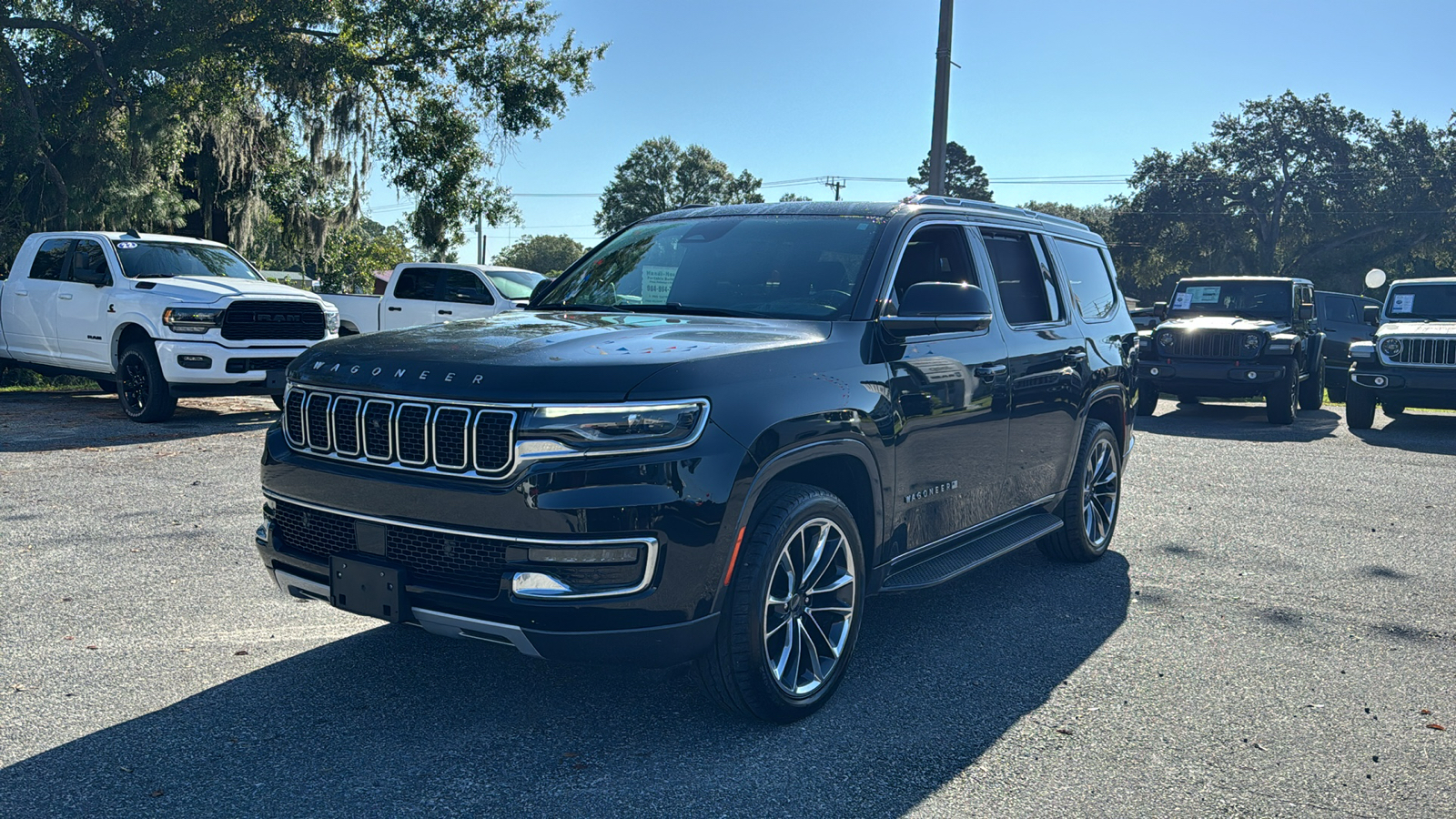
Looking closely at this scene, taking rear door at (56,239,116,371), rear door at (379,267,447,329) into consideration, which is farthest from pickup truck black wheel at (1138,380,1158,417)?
rear door at (56,239,116,371)

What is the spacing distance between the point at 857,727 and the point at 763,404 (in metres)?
1.21

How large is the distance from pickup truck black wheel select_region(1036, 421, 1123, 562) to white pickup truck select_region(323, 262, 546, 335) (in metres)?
11.3

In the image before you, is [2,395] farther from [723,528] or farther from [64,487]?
[723,528]

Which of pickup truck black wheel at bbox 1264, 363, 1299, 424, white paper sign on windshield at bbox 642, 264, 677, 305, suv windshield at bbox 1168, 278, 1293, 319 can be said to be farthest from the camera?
suv windshield at bbox 1168, 278, 1293, 319

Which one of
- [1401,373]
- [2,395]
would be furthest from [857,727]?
[2,395]

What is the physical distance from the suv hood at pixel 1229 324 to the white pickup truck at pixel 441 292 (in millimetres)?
9136

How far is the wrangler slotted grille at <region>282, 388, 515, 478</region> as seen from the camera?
134 inches

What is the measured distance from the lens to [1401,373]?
1372cm

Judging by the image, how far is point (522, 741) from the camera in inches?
147

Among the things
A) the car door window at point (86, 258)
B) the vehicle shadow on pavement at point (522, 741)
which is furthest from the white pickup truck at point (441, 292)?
the vehicle shadow on pavement at point (522, 741)

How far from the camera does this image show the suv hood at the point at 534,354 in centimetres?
340

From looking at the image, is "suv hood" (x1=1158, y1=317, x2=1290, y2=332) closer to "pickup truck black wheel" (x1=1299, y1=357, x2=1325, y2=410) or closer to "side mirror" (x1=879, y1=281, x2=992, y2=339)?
"pickup truck black wheel" (x1=1299, y1=357, x2=1325, y2=410)

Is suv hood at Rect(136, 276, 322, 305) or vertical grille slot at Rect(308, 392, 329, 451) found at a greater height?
suv hood at Rect(136, 276, 322, 305)

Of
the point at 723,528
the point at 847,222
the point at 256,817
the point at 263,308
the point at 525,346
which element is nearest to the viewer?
the point at 256,817
